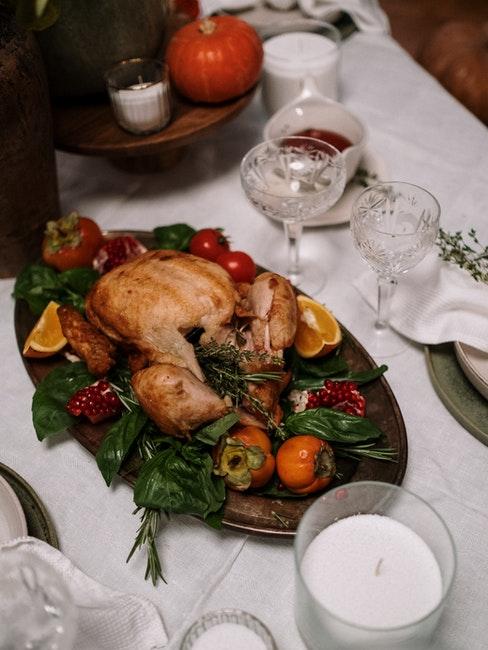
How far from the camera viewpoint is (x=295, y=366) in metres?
1.15

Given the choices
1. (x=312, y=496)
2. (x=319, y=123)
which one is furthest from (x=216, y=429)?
(x=319, y=123)

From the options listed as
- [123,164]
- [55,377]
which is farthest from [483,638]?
[123,164]

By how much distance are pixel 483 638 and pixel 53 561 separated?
0.57 metres

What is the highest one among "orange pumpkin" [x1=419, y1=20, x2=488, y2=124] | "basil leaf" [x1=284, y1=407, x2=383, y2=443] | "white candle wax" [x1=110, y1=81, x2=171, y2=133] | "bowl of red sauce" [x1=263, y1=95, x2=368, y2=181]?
"white candle wax" [x1=110, y1=81, x2=171, y2=133]

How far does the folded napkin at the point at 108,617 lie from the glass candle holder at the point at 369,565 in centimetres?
20

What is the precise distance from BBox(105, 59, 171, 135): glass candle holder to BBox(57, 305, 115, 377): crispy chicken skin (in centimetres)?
48

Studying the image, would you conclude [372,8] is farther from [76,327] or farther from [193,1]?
[76,327]

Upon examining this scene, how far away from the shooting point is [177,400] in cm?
96

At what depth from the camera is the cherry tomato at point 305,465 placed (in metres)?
0.94

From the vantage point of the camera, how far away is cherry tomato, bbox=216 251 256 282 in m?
1.26

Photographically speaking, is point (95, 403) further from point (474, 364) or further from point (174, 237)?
point (474, 364)

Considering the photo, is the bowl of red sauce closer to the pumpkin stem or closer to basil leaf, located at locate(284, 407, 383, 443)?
the pumpkin stem

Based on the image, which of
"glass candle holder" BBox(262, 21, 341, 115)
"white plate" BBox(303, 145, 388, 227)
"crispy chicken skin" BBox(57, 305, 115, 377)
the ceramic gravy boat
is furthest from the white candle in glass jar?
"crispy chicken skin" BBox(57, 305, 115, 377)

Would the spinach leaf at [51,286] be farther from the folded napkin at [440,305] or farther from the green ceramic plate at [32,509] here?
the folded napkin at [440,305]
